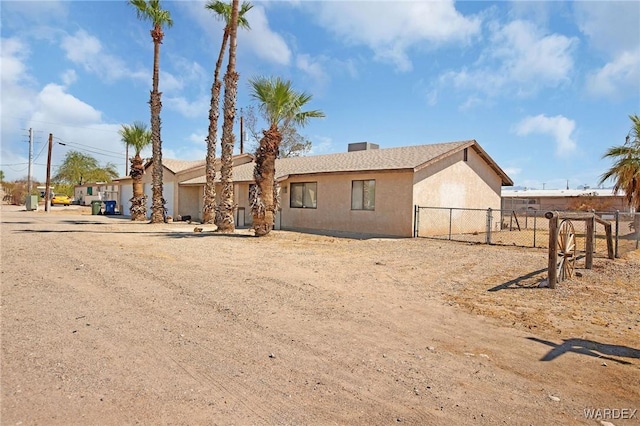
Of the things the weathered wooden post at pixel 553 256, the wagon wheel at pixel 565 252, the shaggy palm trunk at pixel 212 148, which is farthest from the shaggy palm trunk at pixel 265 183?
the weathered wooden post at pixel 553 256

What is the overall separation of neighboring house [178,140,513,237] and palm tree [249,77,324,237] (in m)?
4.18

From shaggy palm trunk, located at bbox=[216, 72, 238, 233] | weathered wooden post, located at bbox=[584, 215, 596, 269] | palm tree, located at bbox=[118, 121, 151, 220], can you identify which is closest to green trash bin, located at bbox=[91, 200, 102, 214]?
palm tree, located at bbox=[118, 121, 151, 220]

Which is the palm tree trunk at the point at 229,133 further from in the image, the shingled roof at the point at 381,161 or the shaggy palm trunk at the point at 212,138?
the shaggy palm trunk at the point at 212,138

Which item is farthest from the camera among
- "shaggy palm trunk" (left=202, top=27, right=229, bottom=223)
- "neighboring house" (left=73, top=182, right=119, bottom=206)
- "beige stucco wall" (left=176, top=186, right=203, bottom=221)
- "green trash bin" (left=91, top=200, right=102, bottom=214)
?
"neighboring house" (left=73, top=182, right=119, bottom=206)

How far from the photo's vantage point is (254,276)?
834cm

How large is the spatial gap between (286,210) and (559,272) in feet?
→ 50.2

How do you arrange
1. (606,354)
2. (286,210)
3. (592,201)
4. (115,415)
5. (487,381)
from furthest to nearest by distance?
(592,201), (286,210), (606,354), (487,381), (115,415)

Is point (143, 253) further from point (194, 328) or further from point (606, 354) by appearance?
point (606, 354)

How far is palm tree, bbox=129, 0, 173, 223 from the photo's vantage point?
24089 mm

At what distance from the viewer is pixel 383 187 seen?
17844 mm

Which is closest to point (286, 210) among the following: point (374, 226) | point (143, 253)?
point (374, 226)

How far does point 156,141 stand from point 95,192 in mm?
34206

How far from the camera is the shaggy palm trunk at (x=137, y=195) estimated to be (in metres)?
27.4

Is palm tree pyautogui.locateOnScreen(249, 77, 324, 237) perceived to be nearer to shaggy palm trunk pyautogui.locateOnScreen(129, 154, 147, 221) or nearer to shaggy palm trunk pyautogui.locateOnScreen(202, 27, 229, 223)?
shaggy palm trunk pyautogui.locateOnScreen(202, 27, 229, 223)
